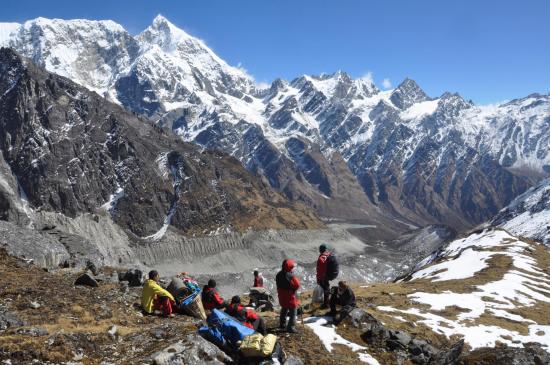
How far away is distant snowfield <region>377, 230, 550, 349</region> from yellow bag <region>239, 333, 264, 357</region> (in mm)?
18541

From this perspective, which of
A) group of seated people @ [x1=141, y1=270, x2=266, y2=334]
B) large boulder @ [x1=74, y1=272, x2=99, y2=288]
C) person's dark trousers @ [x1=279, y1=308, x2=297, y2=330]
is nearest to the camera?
person's dark trousers @ [x1=279, y1=308, x2=297, y2=330]

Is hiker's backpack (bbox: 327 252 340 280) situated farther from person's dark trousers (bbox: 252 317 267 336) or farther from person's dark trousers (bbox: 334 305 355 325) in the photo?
person's dark trousers (bbox: 252 317 267 336)

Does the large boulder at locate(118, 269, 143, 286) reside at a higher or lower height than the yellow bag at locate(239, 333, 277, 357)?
higher

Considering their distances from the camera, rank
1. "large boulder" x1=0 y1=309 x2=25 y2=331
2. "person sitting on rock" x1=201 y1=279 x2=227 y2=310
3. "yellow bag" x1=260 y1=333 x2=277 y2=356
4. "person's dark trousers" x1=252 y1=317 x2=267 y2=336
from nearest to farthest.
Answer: "yellow bag" x1=260 y1=333 x2=277 y2=356
"large boulder" x1=0 y1=309 x2=25 y2=331
"person's dark trousers" x1=252 y1=317 x2=267 y2=336
"person sitting on rock" x1=201 y1=279 x2=227 y2=310

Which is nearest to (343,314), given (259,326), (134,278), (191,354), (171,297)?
(259,326)

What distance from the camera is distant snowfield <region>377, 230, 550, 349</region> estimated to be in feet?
116

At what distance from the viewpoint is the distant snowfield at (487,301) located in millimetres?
35500

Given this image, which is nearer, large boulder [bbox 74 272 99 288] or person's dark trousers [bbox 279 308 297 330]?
person's dark trousers [bbox 279 308 297 330]

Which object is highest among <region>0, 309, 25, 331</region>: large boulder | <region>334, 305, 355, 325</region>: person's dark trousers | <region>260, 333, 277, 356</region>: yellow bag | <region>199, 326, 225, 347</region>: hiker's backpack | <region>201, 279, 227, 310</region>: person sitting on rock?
<region>0, 309, 25, 331</region>: large boulder

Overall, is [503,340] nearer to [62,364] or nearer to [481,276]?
[62,364]

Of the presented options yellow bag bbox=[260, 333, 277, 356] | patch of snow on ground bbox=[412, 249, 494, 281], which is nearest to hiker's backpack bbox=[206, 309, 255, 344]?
yellow bag bbox=[260, 333, 277, 356]

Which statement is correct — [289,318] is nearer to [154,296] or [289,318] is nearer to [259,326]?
[259,326]

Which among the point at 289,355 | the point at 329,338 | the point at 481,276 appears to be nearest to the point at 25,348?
the point at 289,355

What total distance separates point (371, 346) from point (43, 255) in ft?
146
